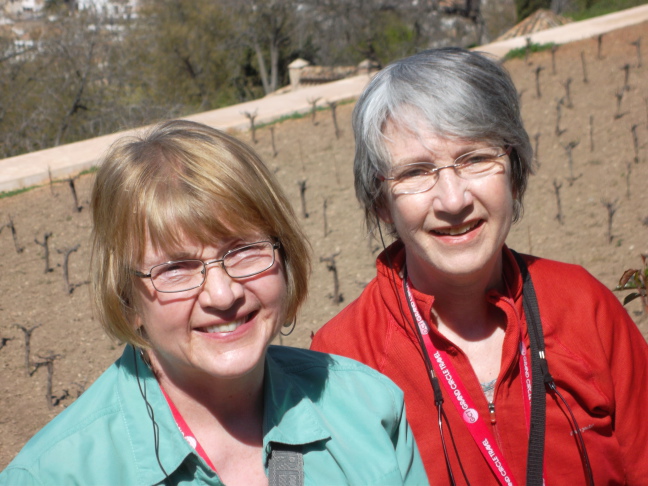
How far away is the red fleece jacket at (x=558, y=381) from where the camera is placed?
94.3 inches

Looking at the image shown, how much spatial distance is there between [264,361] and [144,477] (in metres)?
0.48

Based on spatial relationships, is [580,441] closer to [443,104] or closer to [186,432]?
[443,104]

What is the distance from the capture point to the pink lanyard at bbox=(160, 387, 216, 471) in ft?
6.12

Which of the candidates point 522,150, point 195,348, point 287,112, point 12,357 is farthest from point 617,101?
point 195,348

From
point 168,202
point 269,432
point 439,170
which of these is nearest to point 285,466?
point 269,432

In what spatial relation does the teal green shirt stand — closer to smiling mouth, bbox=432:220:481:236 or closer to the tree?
smiling mouth, bbox=432:220:481:236

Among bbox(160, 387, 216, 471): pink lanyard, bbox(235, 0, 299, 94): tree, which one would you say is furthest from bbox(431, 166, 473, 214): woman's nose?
bbox(235, 0, 299, 94): tree

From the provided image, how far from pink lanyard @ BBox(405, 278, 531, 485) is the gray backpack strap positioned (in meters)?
0.72

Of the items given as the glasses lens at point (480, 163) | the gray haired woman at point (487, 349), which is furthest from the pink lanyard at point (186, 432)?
the glasses lens at point (480, 163)

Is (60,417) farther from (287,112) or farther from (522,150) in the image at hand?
(287,112)

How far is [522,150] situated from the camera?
2.51 metres

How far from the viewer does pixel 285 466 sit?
188cm

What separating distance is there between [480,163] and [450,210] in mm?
209

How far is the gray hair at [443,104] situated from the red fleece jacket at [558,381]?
476mm
